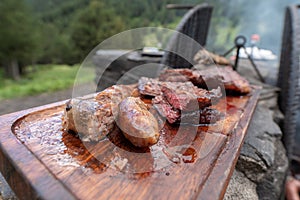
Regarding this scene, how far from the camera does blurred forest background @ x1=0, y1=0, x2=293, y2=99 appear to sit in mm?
5621

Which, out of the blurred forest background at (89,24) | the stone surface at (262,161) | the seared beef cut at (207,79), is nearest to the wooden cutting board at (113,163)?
the stone surface at (262,161)

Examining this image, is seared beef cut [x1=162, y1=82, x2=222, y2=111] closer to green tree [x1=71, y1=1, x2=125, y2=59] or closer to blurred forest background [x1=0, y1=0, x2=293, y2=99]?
blurred forest background [x1=0, y1=0, x2=293, y2=99]

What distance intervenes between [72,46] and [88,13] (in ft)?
8.40

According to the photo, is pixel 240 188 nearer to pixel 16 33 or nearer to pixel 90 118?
pixel 90 118

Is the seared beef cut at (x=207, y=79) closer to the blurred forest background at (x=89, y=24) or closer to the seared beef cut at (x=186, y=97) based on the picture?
the seared beef cut at (x=186, y=97)

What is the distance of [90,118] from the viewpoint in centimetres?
92

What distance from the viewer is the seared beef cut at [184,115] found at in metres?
1.12

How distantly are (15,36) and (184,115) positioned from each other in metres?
14.1

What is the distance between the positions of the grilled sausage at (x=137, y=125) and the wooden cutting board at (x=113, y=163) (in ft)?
0.18

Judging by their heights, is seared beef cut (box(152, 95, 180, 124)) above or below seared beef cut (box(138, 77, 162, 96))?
below

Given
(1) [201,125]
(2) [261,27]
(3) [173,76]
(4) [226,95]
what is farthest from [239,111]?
(2) [261,27]

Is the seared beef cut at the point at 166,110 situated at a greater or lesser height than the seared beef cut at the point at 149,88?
lesser

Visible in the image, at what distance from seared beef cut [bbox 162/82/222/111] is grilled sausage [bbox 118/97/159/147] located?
26 centimetres

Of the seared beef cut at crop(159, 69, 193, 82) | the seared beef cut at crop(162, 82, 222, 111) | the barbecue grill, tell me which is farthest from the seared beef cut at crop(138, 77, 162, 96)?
the barbecue grill
